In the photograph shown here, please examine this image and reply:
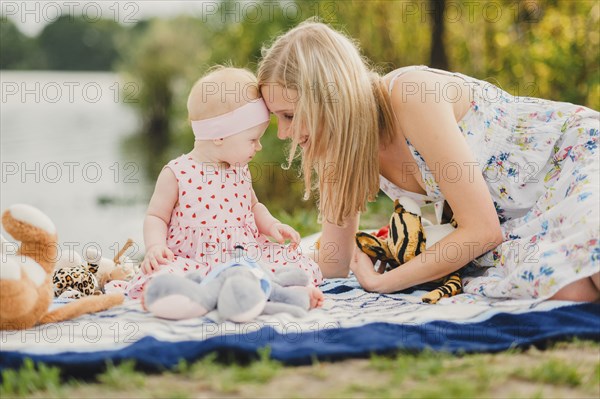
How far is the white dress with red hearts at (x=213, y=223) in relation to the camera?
2.75 metres

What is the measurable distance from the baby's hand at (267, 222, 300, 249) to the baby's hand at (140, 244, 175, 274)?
427 mm

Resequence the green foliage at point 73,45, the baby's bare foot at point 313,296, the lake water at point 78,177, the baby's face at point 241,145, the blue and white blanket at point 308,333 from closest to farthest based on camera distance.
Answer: the blue and white blanket at point 308,333
the baby's bare foot at point 313,296
the baby's face at point 241,145
the lake water at point 78,177
the green foliage at point 73,45

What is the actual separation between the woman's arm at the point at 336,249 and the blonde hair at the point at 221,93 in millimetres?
714

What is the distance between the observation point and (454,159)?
2.59 m

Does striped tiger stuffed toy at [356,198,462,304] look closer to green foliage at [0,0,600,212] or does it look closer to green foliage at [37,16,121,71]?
green foliage at [0,0,600,212]

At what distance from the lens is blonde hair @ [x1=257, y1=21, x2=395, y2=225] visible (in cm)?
260

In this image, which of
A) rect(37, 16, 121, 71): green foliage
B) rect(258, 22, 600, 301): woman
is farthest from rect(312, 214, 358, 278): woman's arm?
rect(37, 16, 121, 71): green foliage

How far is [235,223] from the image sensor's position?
2.85 m

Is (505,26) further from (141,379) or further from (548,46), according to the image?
(141,379)

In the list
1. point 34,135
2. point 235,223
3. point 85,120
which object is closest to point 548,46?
point 235,223

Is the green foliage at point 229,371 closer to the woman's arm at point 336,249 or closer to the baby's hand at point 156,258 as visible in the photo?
the baby's hand at point 156,258

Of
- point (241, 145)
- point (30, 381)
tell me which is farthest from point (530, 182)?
point (30, 381)

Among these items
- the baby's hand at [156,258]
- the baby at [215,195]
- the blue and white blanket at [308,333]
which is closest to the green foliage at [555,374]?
the blue and white blanket at [308,333]

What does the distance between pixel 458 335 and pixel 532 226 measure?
2.53ft
